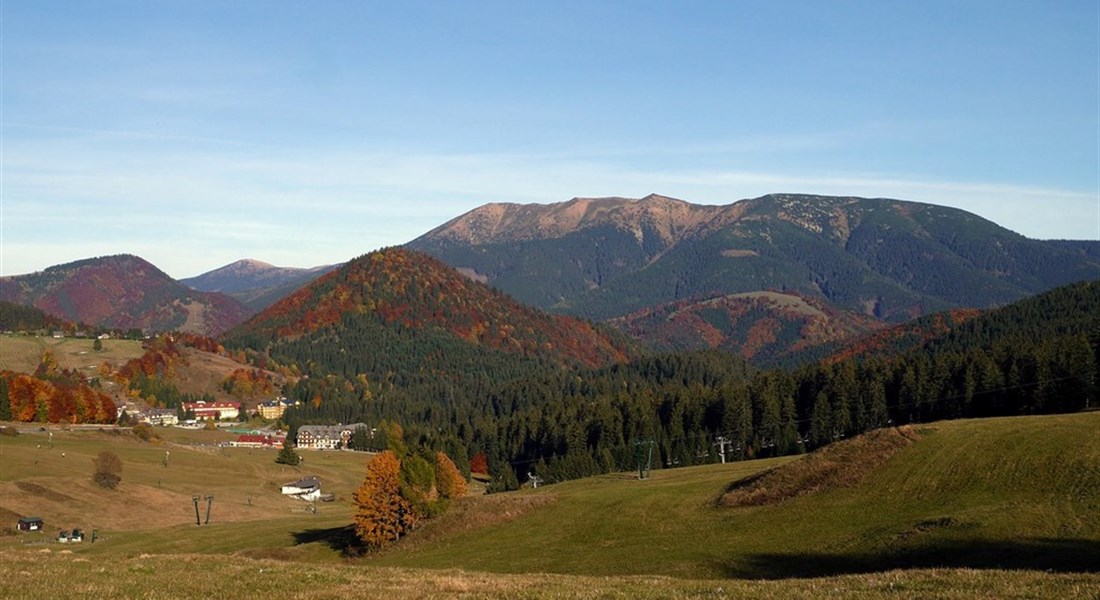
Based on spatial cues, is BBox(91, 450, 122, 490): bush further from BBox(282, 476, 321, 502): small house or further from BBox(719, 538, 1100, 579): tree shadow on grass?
BBox(719, 538, 1100, 579): tree shadow on grass

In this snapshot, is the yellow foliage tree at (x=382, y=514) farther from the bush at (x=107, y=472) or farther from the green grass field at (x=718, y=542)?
the bush at (x=107, y=472)

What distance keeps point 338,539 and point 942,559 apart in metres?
56.2

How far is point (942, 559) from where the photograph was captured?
45.9 meters

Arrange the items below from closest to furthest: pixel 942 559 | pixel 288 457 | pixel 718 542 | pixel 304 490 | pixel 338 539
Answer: pixel 942 559
pixel 718 542
pixel 338 539
pixel 304 490
pixel 288 457

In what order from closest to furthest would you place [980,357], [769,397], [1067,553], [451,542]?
1. [1067,553]
2. [451,542]
3. [980,357]
4. [769,397]

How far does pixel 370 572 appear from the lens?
123 feet

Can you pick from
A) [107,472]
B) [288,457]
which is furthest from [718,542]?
[288,457]

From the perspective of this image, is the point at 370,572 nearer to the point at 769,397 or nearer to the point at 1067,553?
the point at 1067,553

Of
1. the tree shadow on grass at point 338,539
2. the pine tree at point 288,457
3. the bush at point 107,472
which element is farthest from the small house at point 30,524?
the pine tree at point 288,457

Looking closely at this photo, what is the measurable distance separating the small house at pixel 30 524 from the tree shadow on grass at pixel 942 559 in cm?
8747

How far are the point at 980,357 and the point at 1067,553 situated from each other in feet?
317

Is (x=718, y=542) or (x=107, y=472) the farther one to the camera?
(x=107, y=472)

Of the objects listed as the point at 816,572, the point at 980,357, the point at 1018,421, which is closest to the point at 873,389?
the point at 980,357

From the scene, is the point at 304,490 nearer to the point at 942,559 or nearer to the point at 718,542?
the point at 718,542
